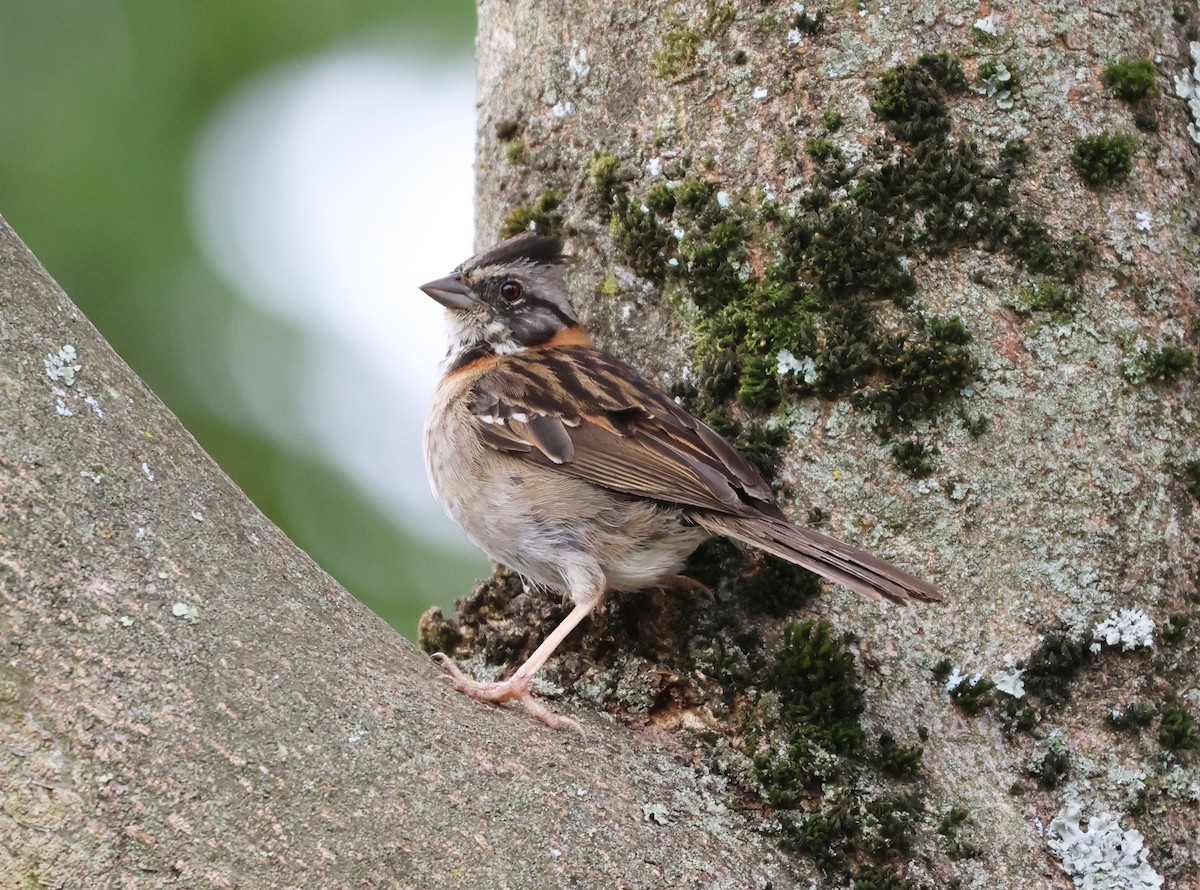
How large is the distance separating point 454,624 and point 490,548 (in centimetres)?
31

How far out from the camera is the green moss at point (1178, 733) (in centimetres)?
297

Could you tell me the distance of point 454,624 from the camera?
163 inches

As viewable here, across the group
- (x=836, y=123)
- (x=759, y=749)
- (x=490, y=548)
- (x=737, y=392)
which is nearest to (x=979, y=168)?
(x=836, y=123)

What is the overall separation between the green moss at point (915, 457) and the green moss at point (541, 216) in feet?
5.38

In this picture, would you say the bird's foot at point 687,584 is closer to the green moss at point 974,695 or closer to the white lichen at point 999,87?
the green moss at point 974,695

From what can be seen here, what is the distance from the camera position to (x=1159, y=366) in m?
3.31

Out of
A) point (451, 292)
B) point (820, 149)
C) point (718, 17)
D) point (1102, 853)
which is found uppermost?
point (718, 17)

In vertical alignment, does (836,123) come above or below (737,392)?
above

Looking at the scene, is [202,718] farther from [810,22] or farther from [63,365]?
[810,22]

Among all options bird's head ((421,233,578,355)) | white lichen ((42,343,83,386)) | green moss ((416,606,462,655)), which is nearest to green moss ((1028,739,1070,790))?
green moss ((416,606,462,655))

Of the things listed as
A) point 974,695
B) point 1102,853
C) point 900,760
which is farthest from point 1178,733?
point 900,760

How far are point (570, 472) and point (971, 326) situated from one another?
1509mm

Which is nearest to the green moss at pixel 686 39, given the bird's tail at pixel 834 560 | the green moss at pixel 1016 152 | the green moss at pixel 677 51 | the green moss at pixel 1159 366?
the green moss at pixel 677 51

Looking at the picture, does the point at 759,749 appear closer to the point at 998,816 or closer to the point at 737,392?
the point at 998,816
